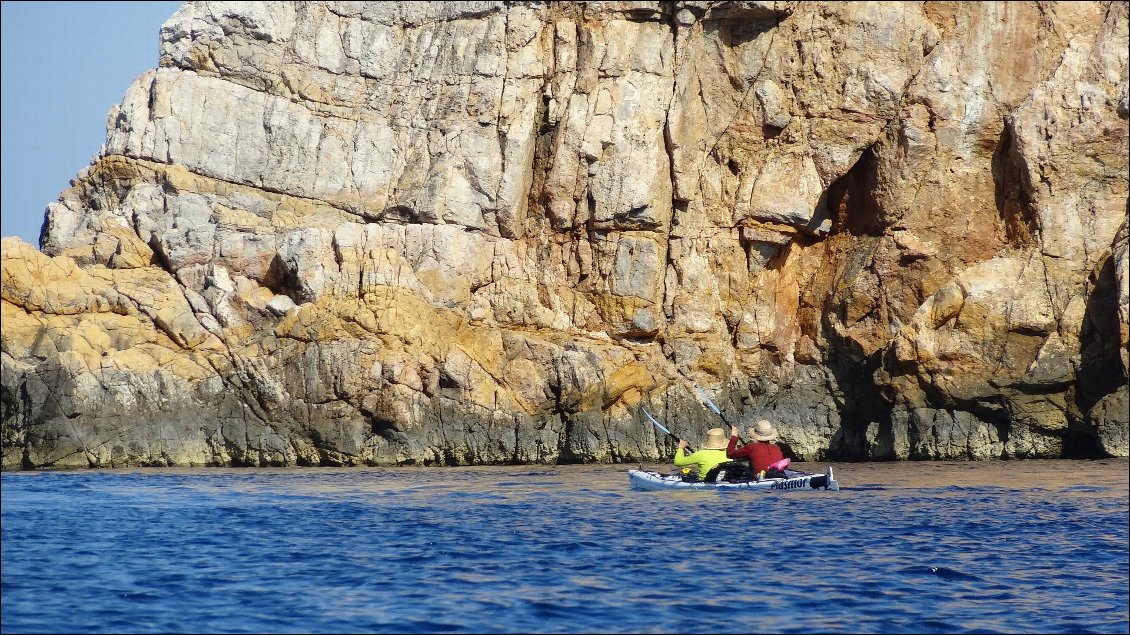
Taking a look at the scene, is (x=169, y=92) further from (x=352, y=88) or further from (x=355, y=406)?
(x=355, y=406)

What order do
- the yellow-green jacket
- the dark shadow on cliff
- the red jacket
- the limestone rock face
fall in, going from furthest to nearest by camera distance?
the dark shadow on cliff → the limestone rock face → the yellow-green jacket → the red jacket

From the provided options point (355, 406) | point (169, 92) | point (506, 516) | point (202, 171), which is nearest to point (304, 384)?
point (355, 406)

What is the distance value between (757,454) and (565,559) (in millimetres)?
11301

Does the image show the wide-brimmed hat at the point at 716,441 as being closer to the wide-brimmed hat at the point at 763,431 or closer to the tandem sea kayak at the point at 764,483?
the wide-brimmed hat at the point at 763,431

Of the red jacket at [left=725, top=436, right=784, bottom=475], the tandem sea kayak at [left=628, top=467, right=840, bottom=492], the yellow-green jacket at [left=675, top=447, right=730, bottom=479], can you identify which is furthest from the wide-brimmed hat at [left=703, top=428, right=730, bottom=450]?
the tandem sea kayak at [left=628, top=467, right=840, bottom=492]

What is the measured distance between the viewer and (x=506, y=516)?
2241 centimetres

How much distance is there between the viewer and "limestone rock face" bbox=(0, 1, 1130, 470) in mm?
36375

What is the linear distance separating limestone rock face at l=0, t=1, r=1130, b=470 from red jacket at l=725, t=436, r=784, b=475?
10.0 m

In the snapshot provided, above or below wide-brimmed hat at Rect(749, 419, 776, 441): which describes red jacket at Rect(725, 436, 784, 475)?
A: below

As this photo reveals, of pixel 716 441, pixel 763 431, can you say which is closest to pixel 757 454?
pixel 763 431

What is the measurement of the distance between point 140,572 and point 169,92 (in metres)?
28.1

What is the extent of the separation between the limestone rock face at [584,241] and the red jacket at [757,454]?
10014 millimetres

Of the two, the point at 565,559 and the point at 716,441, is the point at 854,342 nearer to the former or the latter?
the point at 716,441

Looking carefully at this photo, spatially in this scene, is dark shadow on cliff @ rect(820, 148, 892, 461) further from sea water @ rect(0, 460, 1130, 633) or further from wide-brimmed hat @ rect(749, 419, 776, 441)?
sea water @ rect(0, 460, 1130, 633)
